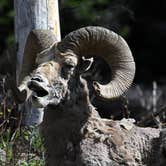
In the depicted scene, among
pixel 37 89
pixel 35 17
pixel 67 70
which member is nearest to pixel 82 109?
pixel 67 70

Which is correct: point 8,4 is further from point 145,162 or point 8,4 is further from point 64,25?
point 145,162

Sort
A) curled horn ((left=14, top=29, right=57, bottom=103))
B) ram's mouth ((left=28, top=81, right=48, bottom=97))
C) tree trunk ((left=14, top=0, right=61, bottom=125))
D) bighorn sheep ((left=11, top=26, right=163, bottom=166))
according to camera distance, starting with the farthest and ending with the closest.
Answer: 1. tree trunk ((left=14, top=0, right=61, bottom=125))
2. curled horn ((left=14, top=29, right=57, bottom=103))
3. bighorn sheep ((left=11, top=26, right=163, bottom=166))
4. ram's mouth ((left=28, top=81, right=48, bottom=97))

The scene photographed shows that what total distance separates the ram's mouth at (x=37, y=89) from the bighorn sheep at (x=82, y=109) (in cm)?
9

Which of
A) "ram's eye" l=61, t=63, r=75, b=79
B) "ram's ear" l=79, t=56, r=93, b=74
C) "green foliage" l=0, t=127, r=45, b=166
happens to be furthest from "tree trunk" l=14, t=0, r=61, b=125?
"ram's eye" l=61, t=63, r=75, b=79

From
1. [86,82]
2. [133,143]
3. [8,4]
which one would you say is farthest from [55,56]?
[8,4]

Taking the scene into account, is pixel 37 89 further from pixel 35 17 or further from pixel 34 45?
pixel 35 17

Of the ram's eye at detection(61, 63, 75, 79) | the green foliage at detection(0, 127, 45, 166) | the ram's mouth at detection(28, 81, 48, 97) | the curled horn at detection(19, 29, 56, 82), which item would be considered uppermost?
the curled horn at detection(19, 29, 56, 82)

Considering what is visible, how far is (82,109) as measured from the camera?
9.65m

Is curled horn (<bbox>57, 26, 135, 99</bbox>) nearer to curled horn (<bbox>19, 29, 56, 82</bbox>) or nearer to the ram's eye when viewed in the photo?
the ram's eye

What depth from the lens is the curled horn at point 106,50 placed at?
9.77 metres

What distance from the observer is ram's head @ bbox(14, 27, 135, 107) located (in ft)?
30.5

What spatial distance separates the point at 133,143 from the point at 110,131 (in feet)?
0.97

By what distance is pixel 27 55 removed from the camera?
10.4m

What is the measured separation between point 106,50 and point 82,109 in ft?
2.59
